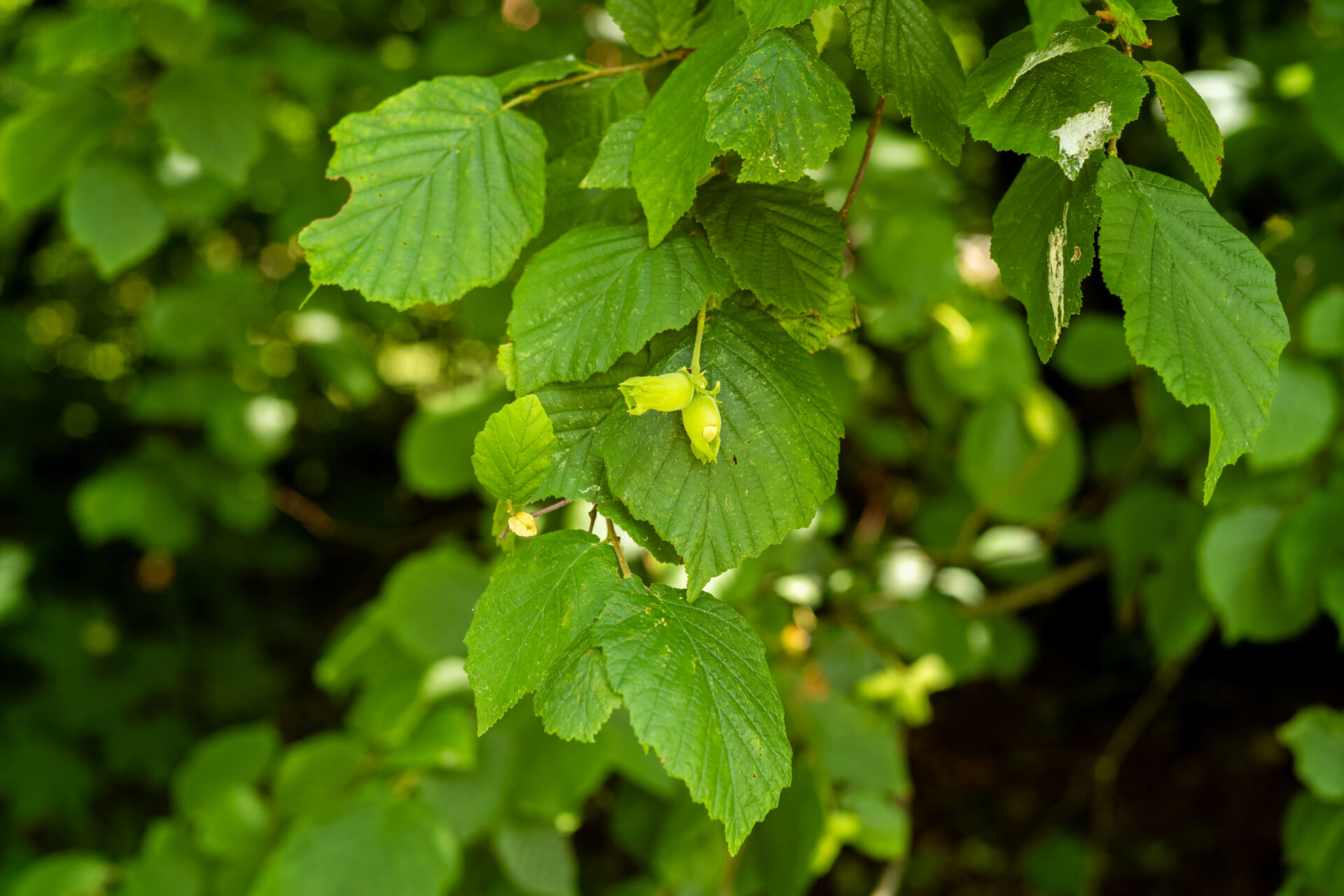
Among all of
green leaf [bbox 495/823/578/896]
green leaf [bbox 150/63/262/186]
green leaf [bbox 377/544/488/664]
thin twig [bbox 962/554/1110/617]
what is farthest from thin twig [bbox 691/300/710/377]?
thin twig [bbox 962/554/1110/617]

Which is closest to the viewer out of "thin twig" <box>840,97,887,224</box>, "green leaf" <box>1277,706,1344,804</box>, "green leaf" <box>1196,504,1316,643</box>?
"thin twig" <box>840,97,887,224</box>

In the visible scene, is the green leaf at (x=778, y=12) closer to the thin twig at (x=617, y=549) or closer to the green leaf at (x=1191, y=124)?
the green leaf at (x=1191, y=124)

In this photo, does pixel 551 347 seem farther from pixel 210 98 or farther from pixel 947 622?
pixel 947 622

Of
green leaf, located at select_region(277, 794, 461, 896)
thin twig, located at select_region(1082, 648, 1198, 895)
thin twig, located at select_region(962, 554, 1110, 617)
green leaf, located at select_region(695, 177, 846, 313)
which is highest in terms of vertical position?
green leaf, located at select_region(695, 177, 846, 313)

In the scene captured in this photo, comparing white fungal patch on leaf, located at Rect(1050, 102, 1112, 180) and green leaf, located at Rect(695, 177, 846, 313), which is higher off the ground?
white fungal patch on leaf, located at Rect(1050, 102, 1112, 180)

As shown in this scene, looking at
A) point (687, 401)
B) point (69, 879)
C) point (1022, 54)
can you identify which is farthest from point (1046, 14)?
point (69, 879)

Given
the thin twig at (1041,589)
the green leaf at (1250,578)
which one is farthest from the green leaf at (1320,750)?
the thin twig at (1041,589)

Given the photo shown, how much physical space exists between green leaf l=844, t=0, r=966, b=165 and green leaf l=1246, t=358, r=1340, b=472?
45.1 inches

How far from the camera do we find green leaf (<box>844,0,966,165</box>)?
76 centimetres

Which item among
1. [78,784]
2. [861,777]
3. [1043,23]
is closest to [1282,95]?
[861,777]

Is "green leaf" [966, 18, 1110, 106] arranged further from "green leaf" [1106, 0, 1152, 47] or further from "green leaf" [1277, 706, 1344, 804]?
"green leaf" [1277, 706, 1344, 804]

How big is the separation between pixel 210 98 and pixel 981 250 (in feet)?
6.70

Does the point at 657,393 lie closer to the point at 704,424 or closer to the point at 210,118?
the point at 704,424

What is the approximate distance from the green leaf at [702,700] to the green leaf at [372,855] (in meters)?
1.15
